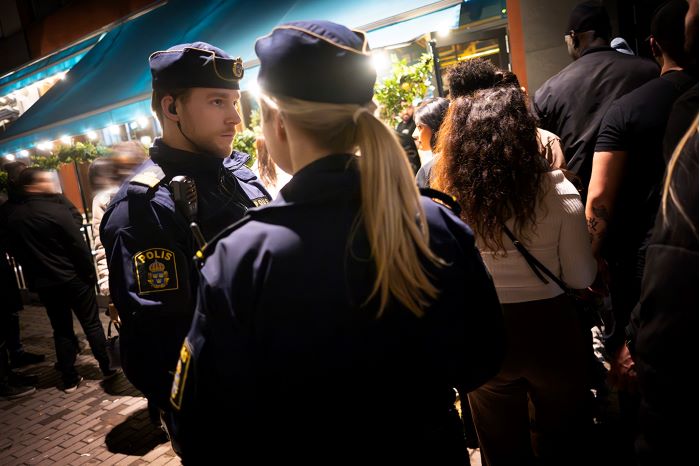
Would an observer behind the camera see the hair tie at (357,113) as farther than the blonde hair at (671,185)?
Yes

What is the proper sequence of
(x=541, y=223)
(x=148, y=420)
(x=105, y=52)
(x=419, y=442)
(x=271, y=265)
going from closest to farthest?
(x=271, y=265)
(x=419, y=442)
(x=541, y=223)
(x=148, y=420)
(x=105, y=52)

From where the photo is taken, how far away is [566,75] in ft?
11.1

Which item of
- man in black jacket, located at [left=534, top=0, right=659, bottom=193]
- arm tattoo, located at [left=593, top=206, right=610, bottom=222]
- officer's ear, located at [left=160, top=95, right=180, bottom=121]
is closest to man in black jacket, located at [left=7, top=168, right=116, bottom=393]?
officer's ear, located at [left=160, top=95, right=180, bottom=121]

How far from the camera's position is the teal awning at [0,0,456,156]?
20.9 feet

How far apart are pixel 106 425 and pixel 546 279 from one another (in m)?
4.23

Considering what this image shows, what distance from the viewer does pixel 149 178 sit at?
2.04 metres

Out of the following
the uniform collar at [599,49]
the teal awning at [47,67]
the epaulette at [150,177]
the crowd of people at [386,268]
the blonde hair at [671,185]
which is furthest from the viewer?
the teal awning at [47,67]

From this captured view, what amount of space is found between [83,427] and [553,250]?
4.50 m

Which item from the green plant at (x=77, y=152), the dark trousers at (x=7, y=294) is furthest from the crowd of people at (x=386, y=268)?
the green plant at (x=77, y=152)

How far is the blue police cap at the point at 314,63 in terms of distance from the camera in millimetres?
1190

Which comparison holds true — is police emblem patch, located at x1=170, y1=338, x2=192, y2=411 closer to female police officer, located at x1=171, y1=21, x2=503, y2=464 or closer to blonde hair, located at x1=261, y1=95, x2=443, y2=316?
female police officer, located at x1=171, y1=21, x2=503, y2=464

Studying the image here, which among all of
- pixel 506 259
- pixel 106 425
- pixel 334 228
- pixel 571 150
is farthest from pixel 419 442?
pixel 106 425

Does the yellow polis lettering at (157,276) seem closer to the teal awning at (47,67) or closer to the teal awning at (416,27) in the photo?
the teal awning at (416,27)

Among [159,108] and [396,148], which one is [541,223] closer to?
[396,148]
